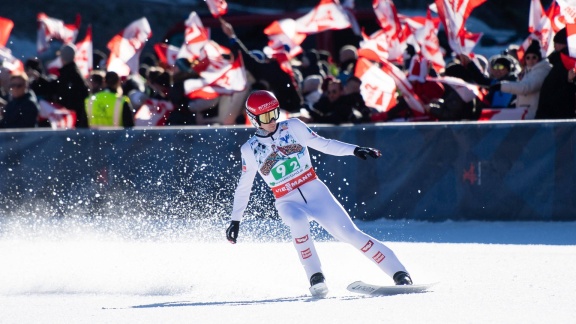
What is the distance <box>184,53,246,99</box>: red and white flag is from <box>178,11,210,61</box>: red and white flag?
1267 mm

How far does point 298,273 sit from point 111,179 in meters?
4.29

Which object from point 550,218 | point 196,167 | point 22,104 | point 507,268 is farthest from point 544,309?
point 22,104

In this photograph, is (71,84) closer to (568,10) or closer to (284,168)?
(568,10)

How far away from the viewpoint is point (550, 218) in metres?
12.2

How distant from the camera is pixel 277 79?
14312 mm

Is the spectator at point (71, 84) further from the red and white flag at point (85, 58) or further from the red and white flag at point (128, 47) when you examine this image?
the red and white flag at point (85, 58)

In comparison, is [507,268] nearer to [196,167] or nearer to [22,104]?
[196,167]

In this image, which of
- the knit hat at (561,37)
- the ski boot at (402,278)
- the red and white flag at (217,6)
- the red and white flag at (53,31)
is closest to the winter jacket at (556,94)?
the knit hat at (561,37)

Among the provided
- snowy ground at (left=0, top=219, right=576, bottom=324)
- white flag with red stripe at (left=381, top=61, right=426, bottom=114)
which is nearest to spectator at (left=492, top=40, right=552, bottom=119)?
white flag with red stripe at (left=381, top=61, right=426, bottom=114)

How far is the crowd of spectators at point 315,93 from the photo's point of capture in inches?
497

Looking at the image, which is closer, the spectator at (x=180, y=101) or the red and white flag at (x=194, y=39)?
the spectator at (x=180, y=101)

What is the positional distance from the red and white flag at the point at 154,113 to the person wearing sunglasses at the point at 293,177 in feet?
19.4

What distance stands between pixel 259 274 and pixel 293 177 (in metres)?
1.18

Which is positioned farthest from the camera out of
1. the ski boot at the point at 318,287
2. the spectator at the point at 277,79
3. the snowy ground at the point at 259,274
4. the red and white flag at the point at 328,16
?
the red and white flag at the point at 328,16
